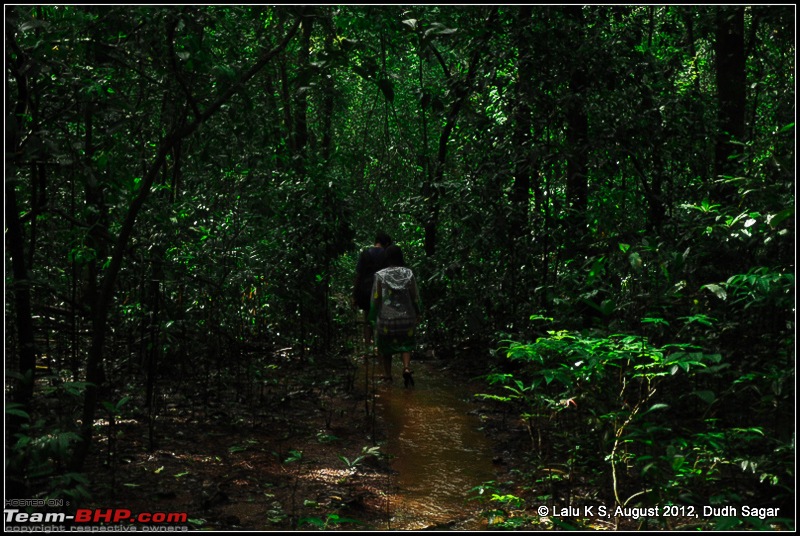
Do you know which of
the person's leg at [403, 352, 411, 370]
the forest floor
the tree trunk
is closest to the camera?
the forest floor

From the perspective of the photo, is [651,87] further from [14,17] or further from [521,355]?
[14,17]

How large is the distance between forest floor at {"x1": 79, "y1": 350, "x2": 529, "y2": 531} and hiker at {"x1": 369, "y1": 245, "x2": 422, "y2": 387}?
4.00 feet

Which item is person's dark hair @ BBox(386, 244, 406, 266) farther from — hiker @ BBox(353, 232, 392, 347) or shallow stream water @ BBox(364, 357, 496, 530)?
shallow stream water @ BBox(364, 357, 496, 530)

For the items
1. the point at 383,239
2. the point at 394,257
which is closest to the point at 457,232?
the point at 383,239

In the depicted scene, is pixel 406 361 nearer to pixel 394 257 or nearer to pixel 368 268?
pixel 394 257

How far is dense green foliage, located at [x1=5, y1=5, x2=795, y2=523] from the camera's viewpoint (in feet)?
16.2

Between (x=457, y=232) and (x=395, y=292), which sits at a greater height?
(x=457, y=232)

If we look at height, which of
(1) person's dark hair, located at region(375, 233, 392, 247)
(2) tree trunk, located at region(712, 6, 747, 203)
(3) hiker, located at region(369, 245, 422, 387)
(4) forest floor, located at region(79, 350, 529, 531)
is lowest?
(4) forest floor, located at region(79, 350, 529, 531)

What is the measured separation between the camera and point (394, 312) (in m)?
9.05

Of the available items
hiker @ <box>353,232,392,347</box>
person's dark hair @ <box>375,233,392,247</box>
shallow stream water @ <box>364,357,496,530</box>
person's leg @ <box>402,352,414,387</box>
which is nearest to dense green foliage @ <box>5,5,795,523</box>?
shallow stream water @ <box>364,357,496,530</box>

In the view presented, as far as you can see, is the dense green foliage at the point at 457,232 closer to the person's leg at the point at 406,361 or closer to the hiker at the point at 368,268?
the hiker at the point at 368,268

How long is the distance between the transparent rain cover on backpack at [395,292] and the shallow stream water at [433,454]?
35.1 inches

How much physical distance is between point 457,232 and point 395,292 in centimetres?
185

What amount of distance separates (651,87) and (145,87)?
5.77 meters
